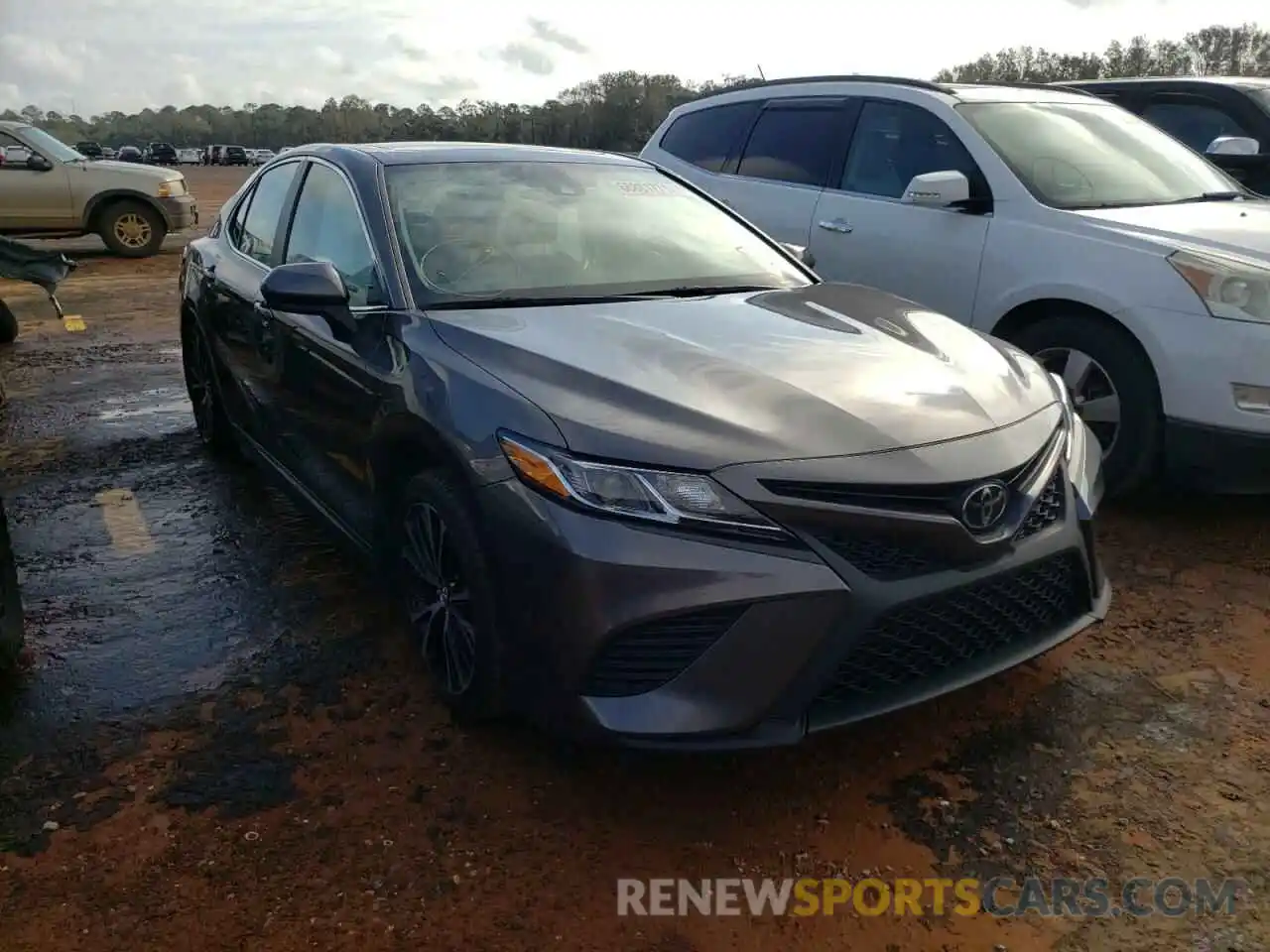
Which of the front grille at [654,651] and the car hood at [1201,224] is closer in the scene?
the front grille at [654,651]

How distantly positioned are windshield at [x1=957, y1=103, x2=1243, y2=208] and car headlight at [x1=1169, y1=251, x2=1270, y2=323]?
81 cm

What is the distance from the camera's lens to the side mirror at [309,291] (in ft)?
10.4

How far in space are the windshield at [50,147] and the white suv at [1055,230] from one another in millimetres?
10630

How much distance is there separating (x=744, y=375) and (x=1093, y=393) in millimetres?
2374

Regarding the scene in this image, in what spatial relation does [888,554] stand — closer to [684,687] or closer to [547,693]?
[684,687]

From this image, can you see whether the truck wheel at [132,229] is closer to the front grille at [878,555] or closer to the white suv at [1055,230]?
the white suv at [1055,230]

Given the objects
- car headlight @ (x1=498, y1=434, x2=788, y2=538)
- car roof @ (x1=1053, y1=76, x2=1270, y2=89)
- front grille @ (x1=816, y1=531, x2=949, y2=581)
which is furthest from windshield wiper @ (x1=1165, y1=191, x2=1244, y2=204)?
car headlight @ (x1=498, y1=434, x2=788, y2=538)

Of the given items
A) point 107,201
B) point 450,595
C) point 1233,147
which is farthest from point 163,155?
point 450,595

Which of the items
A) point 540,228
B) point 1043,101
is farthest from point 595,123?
point 540,228

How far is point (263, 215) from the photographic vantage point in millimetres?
4547

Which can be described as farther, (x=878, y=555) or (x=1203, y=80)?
(x=1203, y=80)

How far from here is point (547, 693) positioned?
2496mm

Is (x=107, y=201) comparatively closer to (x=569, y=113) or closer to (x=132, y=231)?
(x=132, y=231)

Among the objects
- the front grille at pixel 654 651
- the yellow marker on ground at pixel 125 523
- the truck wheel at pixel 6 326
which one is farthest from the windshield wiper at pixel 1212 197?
the truck wheel at pixel 6 326
